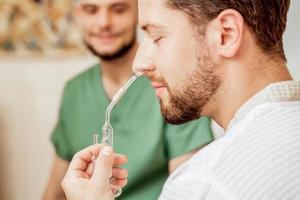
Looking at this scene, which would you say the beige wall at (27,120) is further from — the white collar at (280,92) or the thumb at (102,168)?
the white collar at (280,92)

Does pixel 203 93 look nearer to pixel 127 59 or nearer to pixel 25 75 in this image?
pixel 127 59

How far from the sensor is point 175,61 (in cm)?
93

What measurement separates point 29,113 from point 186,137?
778 millimetres

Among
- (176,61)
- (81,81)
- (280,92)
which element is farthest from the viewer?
(81,81)

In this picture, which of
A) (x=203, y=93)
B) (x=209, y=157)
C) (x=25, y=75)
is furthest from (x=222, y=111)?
(x=25, y=75)

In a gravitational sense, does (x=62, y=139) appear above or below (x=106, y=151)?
below

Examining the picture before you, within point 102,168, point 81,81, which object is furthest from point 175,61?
point 81,81

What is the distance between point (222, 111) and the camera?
0.92 metres

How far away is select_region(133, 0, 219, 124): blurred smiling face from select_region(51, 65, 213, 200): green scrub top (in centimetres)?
47

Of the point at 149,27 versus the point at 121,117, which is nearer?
the point at 149,27

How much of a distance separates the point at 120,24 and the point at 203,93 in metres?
0.68

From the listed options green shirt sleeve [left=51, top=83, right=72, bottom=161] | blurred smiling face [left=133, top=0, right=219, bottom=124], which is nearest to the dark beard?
green shirt sleeve [left=51, top=83, right=72, bottom=161]

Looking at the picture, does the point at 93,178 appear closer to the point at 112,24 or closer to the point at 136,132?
the point at 136,132

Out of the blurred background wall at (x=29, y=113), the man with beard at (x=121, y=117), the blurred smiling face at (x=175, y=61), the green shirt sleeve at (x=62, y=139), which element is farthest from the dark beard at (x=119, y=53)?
the blurred smiling face at (x=175, y=61)
